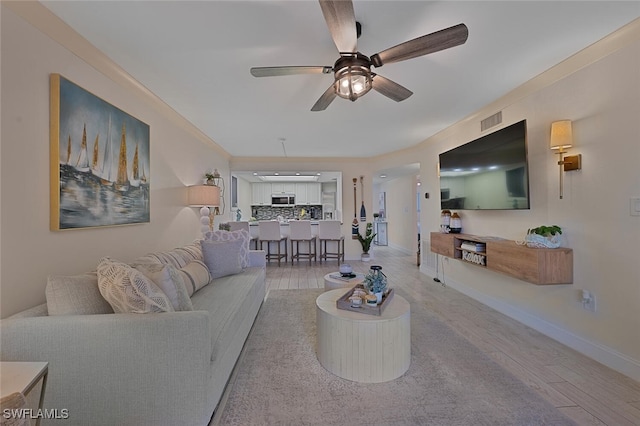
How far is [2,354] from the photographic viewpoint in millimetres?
1252

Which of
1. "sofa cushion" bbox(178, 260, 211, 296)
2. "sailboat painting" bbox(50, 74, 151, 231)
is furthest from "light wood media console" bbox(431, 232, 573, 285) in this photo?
"sailboat painting" bbox(50, 74, 151, 231)

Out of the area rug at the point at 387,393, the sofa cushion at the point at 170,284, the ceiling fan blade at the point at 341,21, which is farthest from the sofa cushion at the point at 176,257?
the ceiling fan blade at the point at 341,21

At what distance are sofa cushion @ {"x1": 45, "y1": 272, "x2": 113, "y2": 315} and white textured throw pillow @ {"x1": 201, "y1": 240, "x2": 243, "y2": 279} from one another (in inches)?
55.6

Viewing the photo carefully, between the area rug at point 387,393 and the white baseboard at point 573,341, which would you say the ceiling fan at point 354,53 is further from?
the white baseboard at point 573,341

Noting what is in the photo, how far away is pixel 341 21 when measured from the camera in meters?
1.45

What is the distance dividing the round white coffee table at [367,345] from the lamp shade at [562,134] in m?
1.99

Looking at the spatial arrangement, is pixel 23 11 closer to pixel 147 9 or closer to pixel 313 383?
pixel 147 9

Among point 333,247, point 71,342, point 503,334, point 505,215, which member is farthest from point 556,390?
point 333,247

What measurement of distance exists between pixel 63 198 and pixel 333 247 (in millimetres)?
5226

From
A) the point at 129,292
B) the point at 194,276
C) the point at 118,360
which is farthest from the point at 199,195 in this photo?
the point at 118,360

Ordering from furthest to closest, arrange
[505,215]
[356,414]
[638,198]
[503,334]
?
1. [505,215]
2. [503,334]
3. [638,198]
4. [356,414]

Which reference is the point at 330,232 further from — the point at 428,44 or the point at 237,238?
the point at 428,44

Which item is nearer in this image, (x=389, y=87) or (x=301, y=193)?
(x=389, y=87)

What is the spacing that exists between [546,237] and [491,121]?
162cm
